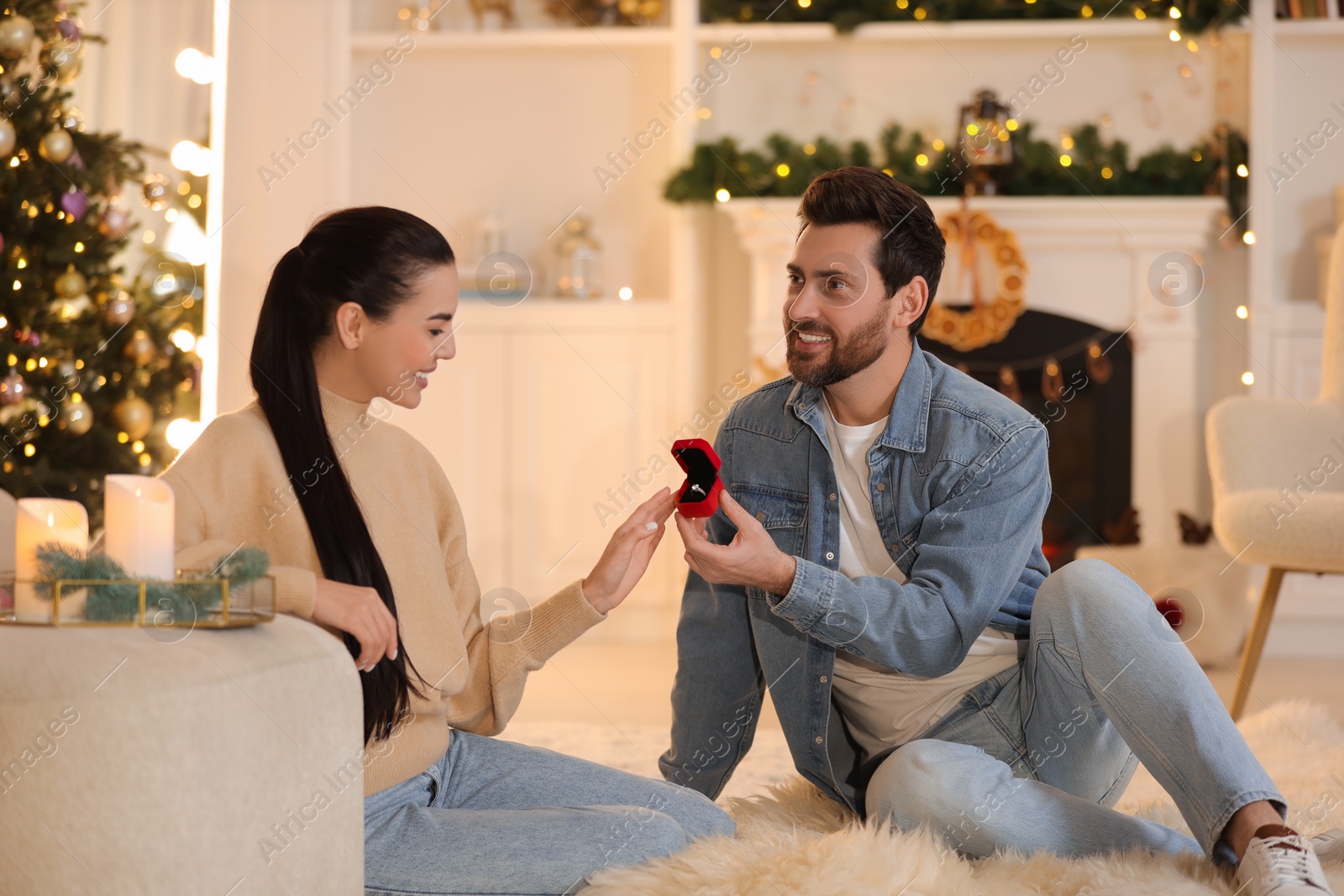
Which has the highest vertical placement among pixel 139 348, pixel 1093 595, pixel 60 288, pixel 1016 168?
pixel 1016 168

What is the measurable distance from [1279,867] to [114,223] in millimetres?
2703

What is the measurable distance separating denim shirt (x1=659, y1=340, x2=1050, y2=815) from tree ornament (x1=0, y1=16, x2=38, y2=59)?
1.93 metres

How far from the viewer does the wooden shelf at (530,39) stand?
4070 millimetres

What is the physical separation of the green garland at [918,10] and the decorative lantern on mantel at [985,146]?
30 centimetres

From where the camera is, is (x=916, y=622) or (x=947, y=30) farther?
(x=947, y=30)

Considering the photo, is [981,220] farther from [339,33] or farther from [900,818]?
[900,818]

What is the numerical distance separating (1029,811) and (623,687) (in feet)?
6.21

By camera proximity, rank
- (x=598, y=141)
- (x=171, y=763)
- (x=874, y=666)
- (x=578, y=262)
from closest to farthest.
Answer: (x=171, y=763), (x=874, y=666), (x=578, y=262), (x=598, y=141)

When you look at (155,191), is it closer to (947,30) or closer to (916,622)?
(916,622)

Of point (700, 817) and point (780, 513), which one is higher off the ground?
point (780, 513)

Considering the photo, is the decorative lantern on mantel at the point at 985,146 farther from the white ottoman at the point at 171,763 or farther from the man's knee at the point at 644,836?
the white ottoman at the point at 171,763

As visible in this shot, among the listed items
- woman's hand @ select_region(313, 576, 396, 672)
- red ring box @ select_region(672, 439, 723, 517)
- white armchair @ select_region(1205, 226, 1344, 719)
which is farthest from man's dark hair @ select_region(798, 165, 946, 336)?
white armchair @ select_region(1205, 226, 1344, 719)

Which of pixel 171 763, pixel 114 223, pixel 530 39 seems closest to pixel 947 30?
pixel 530 39

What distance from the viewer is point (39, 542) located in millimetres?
1046
